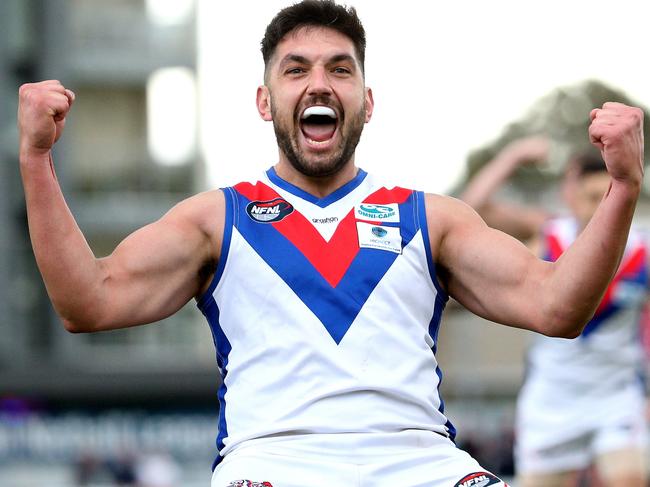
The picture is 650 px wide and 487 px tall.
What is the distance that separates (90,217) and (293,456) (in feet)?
108

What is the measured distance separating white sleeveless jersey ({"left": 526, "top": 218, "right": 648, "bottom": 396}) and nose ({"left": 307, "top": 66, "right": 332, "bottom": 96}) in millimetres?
3727

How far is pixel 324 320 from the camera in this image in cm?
427

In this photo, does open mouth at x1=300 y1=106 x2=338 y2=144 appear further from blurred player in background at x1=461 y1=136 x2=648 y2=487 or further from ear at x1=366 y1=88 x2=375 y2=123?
blurred player in background at x1=461 y1=136 x2=648 y2=487

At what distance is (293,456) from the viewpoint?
411 cm

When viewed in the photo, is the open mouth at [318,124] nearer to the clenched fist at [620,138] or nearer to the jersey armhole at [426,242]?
the jersey armhole at [426,242]

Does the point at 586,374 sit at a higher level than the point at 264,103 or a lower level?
lower

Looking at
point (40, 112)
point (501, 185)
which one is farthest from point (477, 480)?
point (501, 185)

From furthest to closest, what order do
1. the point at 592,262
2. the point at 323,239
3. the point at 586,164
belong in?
the point at 586,164 < the point at 323,239 < the point at 592,262

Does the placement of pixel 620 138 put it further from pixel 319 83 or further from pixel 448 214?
pixel 319 83

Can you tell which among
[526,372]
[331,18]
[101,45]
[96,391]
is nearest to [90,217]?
[101,45]

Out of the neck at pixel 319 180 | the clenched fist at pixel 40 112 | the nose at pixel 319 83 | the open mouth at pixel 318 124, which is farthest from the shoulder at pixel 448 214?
the clenched fist at pixel 40 112

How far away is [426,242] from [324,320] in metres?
0.48

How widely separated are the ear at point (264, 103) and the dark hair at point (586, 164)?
3.60m

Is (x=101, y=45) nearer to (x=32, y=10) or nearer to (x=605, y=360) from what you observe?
(x=32, y=10)
